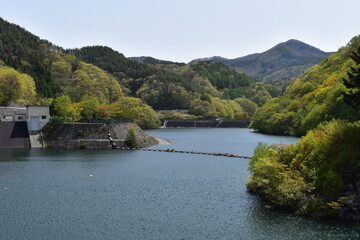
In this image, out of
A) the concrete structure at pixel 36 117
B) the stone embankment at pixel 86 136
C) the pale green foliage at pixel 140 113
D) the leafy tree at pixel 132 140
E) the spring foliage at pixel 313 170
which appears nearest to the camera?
the spring foliage at pixel 313 170

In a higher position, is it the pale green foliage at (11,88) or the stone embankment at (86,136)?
the pale green foliage at (11,88)

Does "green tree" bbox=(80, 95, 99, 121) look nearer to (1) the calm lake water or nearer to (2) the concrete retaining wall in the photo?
(2) the concrete retaining wall

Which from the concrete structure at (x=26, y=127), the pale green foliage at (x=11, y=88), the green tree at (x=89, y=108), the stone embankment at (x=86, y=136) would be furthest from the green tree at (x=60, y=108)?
the pale green foliage at (x=11, y=88)

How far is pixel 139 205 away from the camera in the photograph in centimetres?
4306

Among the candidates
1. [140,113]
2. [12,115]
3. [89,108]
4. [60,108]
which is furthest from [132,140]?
[140,113]

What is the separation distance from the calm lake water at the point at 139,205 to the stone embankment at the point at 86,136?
23.1m

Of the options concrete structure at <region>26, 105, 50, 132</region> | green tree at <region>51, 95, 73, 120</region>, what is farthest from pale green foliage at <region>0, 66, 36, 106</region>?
concrete structure at <region>26, 105, 50, 132</region>

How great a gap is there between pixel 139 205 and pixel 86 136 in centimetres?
5722

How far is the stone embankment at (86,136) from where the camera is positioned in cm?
9556

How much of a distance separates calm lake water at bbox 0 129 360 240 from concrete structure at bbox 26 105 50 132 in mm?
29728

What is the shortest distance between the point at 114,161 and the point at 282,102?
98.7 m

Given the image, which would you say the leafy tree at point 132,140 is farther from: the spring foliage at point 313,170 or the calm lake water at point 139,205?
the spring foliage at point 313,170

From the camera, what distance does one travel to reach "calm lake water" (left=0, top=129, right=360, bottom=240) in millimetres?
34469

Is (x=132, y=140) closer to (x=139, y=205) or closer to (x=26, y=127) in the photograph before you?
(x=26, y=127)
